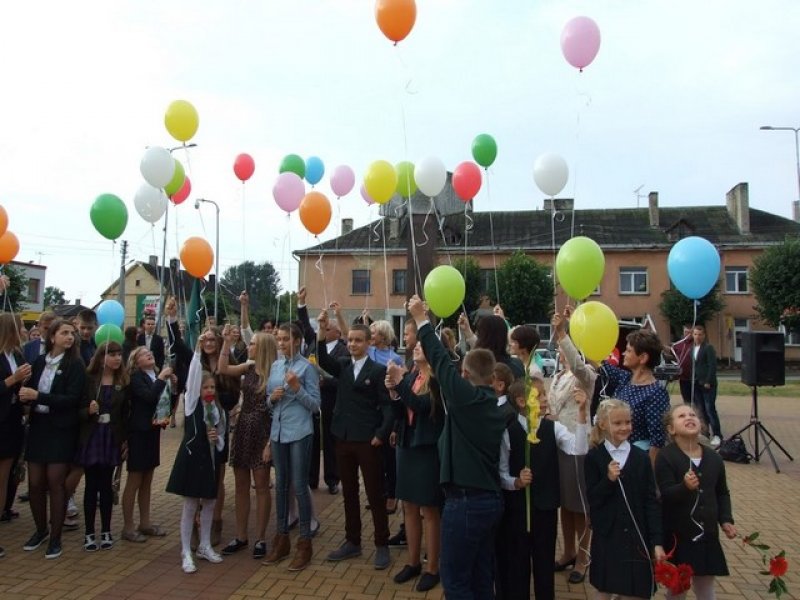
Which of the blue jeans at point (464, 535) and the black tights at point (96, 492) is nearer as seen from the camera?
the blue jeans at point (464, 535)

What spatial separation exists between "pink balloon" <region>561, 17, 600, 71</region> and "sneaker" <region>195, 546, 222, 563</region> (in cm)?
563

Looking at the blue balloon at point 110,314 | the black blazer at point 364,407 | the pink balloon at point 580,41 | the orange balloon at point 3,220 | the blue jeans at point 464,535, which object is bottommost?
the blue jeans at point 464,535

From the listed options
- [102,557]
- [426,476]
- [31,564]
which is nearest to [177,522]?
[102,557]

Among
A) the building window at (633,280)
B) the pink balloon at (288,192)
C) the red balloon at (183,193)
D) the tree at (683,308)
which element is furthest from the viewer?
the building window at (633,280)

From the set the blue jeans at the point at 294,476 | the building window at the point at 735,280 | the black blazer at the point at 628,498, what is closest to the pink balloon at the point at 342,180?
the blue jeans at the point at 294,476

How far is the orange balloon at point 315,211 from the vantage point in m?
6.61

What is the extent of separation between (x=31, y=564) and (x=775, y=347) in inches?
364

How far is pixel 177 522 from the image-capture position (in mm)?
5301

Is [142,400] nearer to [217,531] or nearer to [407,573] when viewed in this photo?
[217,531]

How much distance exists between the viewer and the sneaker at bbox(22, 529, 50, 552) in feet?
14.8

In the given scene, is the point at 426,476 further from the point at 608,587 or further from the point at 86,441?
the point at 86,441

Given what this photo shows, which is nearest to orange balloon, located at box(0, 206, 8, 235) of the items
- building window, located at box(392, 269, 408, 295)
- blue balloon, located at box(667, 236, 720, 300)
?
blue balloon, located at box(667, 236, 720, 300)

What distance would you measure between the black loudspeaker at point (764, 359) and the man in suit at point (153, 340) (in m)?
8.03

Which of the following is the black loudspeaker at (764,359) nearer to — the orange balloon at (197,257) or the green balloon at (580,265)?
the green balloon at (580,265)
